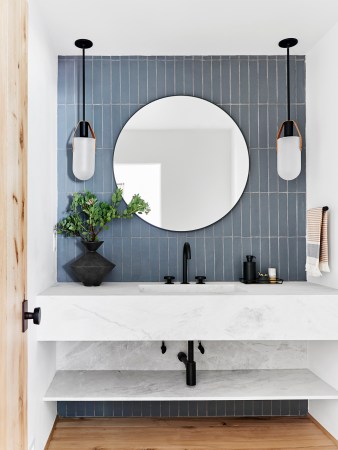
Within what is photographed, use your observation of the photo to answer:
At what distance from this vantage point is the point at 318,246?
252cm

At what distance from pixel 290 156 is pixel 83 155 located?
1.24 meters

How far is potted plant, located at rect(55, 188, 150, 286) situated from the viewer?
2.54 m

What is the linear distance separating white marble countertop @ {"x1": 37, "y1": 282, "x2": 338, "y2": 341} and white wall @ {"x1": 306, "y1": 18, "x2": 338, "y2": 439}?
0.31 meters

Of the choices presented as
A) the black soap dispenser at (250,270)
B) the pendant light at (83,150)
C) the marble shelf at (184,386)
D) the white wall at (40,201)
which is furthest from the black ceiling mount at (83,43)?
the marble shelf at (184,386)

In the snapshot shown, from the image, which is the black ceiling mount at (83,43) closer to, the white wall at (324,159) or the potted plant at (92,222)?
the potted plant at (92,222)

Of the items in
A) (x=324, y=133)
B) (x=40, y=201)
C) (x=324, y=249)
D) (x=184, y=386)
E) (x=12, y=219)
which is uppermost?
(x=324, y=133)

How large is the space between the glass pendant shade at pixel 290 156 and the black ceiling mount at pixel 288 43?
494mm

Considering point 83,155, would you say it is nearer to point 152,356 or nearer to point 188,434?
point 152,356

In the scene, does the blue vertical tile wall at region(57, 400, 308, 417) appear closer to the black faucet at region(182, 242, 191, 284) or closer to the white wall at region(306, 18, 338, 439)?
the white wall at region(306, 18, 338, 439)

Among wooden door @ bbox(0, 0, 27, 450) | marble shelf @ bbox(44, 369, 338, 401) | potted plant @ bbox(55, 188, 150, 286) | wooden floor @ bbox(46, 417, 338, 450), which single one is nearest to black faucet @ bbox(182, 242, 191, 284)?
potted plant @ bbox(55, 188, 150, 286)

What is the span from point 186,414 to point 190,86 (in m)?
2.11

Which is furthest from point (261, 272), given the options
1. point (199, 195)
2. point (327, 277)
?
point (199, 195)

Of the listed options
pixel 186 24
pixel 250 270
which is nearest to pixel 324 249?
pixel 250 270

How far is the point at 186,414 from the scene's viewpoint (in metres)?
2.78
